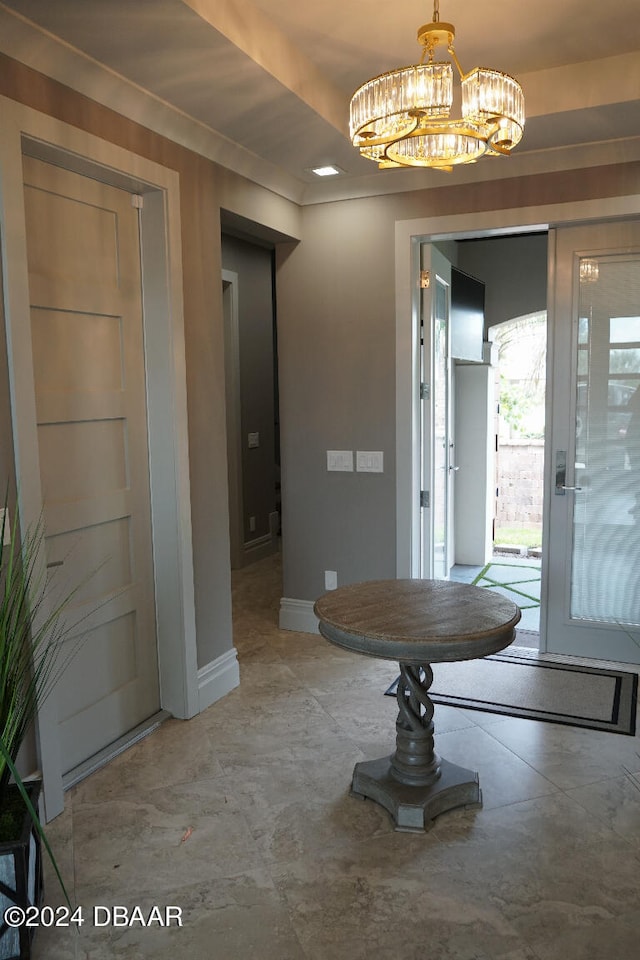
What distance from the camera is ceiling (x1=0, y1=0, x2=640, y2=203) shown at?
2.23 m

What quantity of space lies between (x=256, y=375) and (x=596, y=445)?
3.18m

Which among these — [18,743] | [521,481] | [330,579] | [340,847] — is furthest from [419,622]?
[521,481]

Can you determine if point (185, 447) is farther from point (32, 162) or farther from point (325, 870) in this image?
point (325, 870)

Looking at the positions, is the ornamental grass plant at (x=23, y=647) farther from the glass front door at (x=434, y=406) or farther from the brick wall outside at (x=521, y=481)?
the brick wall outside at (x=521, y=481)

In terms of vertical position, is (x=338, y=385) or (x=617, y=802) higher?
(x=338, y=385)

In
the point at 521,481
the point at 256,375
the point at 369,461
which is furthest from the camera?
the point at 521,481

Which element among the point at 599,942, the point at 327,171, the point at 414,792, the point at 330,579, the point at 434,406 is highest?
the point at 327,171

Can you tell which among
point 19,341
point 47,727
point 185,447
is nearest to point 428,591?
point 185,447

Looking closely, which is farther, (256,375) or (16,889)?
(256,375)

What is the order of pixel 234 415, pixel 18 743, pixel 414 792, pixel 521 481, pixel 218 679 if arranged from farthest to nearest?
pixel 521 481 < pixel 234 415 < pixel 218 679 < pixel 414 792 < pixel 18 743

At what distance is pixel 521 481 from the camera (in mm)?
7324

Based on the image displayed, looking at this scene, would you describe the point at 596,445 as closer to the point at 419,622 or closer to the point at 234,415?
the point at 419,622

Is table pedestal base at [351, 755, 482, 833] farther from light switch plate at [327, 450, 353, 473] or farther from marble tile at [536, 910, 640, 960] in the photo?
light switch plate at [327, 450, 353, 473]

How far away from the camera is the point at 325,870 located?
85.1 inches
